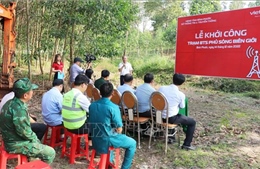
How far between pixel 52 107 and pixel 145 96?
1.45m

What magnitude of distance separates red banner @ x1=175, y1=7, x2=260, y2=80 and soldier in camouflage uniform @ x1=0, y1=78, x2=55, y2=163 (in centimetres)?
576

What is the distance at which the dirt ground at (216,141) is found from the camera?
3.71 m

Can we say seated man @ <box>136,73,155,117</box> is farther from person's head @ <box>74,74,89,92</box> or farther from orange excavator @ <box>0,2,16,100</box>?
orange excavator @ <box>0,2,16,100</box>

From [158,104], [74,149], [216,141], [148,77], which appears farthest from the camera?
[216,141]

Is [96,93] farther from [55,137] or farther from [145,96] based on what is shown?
[55,137]

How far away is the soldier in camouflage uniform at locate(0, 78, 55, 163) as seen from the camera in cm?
255

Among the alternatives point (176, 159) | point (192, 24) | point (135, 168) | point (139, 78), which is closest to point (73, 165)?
point (135, 168)

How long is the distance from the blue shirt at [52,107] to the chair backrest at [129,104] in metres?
0.96

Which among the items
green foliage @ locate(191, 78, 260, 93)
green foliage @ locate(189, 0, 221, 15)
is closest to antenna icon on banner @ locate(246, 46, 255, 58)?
green foliage @ locate(191, 78, 260, 93)

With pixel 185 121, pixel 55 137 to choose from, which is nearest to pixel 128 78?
pixel 185 121

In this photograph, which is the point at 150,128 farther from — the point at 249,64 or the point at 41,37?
the point at 41,37

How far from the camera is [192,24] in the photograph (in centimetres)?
819

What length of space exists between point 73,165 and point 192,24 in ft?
20.0

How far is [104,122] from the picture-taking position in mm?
2973
